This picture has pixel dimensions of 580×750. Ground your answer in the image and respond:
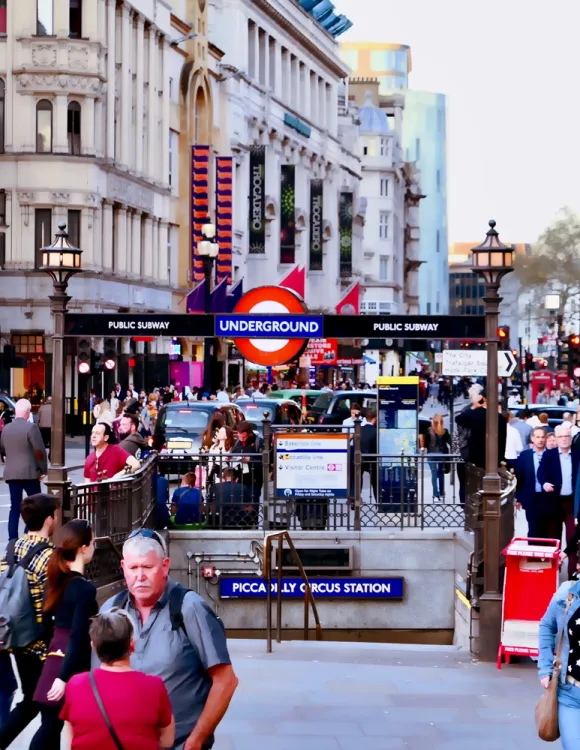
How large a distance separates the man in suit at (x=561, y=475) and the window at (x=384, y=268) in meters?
121

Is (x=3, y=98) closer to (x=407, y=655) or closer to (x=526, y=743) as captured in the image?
(x=407, y=655)

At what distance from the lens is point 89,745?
5.80 metres

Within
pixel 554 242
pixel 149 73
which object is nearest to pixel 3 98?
pixel 149 73

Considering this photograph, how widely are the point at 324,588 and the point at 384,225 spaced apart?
4683 inches

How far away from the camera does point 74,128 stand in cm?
5725

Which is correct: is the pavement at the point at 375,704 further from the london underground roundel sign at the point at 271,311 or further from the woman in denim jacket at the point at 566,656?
the london underground roundel sign at the point at 271,311

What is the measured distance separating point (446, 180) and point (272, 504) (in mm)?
175203

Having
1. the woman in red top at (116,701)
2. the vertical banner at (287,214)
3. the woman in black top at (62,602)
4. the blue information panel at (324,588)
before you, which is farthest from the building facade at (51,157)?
the woman in red top at (116,701)

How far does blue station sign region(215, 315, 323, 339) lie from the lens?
1588cm

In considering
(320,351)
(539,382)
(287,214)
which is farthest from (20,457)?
(287,214)

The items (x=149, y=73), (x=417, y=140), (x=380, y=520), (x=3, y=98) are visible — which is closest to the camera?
(x=380, y=520)

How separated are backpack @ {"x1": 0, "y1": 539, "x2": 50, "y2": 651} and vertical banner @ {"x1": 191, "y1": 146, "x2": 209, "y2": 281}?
6260 cm

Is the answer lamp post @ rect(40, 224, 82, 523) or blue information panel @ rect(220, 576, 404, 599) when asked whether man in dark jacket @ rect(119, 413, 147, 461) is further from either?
lamp post @ rect(40, 224, 82, 523)

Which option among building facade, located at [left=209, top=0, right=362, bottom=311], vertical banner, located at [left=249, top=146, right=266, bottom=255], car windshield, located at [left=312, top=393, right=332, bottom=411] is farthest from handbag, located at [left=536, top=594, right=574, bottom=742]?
vertical banner, located at [left=249, top=146, right=266, bottom=255]
